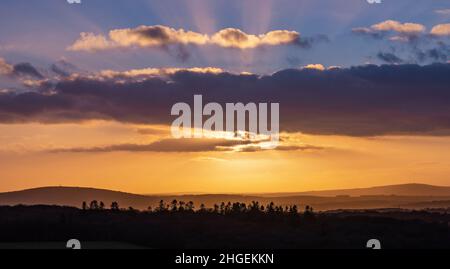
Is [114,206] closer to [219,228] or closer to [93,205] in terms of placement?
[93,205]

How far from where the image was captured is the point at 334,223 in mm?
122688

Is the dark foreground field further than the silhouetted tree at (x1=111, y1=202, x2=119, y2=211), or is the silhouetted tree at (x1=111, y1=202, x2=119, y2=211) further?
the silhouetted tree at (x1=111, y1=202, x2=119, y2=211)

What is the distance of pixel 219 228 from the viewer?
112m

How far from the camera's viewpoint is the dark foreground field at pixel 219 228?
82.4m

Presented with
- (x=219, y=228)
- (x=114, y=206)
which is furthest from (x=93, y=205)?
(x=219, y=228)

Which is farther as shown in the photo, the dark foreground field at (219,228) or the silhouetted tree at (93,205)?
the silhouetted tree at (93,205)

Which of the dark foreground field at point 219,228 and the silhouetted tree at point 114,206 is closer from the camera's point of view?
the dark foreground field at point 219,228

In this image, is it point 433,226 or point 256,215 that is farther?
point 256,215

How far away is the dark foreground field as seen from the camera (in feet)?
270

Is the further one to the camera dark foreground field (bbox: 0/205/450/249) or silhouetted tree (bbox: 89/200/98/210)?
silhouetted tree (bbox: 89/200/98/210)
